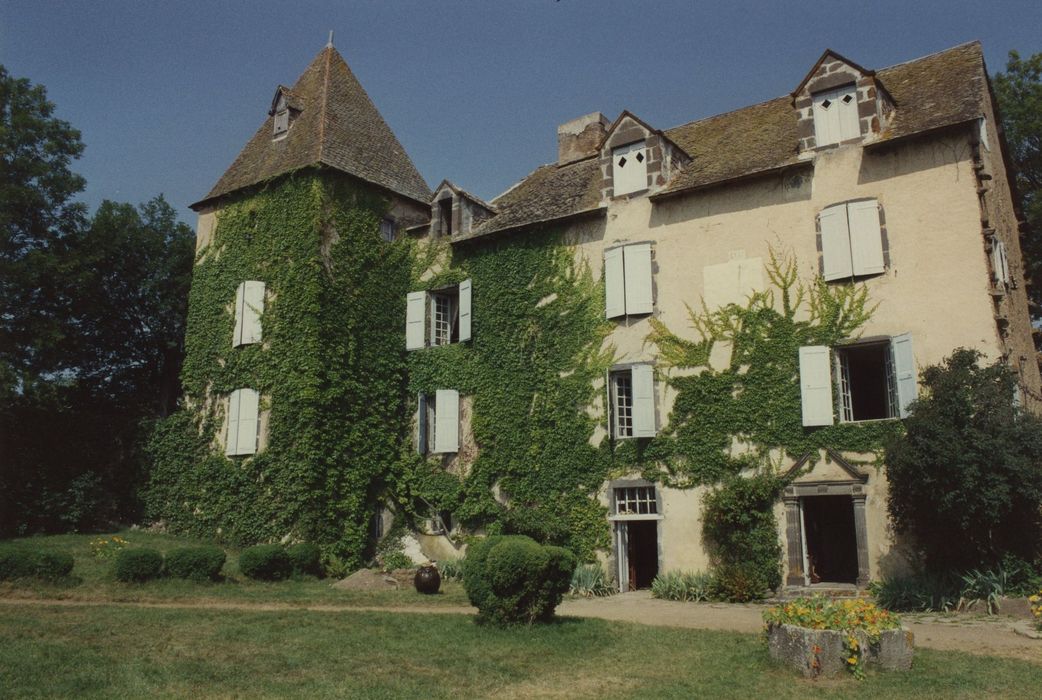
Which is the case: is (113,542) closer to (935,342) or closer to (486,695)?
(486,695)

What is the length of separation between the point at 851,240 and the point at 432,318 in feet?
35.9

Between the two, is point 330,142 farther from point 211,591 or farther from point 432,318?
point 211,591

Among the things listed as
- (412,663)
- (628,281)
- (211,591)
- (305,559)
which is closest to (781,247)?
(628,281)

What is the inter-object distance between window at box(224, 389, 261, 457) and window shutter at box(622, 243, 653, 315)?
9944 mm

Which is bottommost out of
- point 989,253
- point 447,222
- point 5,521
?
point 5,521

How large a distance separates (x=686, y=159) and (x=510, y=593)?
41.6 ft


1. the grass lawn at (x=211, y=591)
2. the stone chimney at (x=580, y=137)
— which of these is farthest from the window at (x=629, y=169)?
the grass lawn at (x=211, y=591)

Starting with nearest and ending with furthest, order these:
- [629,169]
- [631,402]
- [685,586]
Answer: [685,586] < [631,402] < [629,169]

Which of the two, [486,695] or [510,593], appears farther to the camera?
[510,593]

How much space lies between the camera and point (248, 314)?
21.9 m

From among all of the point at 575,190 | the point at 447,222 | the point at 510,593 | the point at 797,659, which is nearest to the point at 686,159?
the point at 575,190

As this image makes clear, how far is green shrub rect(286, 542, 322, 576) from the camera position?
59.8ft

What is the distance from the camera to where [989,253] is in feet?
50.4

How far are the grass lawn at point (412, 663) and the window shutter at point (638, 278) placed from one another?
8.42 metres
